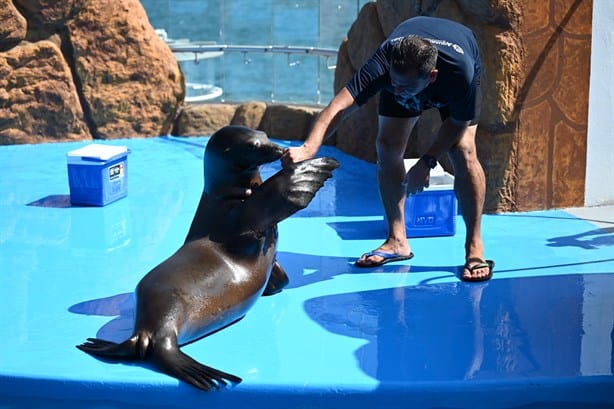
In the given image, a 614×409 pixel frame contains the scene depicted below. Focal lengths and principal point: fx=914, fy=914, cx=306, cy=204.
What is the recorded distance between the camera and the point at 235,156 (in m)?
3.62

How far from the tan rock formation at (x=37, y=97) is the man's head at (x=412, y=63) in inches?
164

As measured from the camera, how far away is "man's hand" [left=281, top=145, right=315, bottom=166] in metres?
3.57

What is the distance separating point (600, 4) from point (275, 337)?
2.85 meters

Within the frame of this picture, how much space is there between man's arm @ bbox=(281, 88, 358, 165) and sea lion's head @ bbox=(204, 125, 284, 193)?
63mm

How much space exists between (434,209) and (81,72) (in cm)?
360

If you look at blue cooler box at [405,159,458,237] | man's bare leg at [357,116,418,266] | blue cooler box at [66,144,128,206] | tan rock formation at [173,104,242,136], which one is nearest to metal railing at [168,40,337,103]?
tan rock formation at [173,104,242,136]

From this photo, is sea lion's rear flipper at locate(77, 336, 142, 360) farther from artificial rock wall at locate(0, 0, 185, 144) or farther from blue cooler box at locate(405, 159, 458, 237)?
artificial rock wall at locate(0, 0, 185, 144)

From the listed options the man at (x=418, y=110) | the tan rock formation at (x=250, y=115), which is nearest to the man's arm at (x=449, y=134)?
the man at (x=418, y=110)

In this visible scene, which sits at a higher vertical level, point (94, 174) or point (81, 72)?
point (81, 72)

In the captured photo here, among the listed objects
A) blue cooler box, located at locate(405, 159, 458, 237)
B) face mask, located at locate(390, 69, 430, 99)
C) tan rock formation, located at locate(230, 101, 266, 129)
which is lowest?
blue cooler box, located at locate(405, 159, 458, 237)

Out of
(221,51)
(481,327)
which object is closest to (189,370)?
(481,327)

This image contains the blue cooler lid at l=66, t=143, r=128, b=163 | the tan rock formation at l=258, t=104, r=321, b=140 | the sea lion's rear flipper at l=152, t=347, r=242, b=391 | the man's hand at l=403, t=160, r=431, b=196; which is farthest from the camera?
the tan rock formation at l=258, t=104, r=321, b=140

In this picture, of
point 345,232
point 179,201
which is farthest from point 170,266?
point 179,201

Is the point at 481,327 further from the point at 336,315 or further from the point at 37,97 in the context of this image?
the point at 37,97
